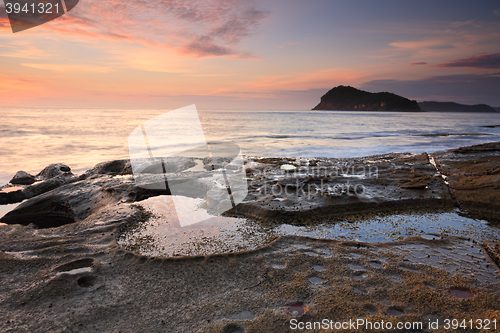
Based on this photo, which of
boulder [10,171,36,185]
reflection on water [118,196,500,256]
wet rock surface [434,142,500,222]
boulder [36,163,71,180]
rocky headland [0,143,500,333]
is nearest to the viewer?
rocky headland [0,143,500,333]

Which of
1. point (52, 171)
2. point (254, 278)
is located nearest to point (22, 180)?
point (52, 171)

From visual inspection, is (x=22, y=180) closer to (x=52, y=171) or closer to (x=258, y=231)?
(x=52, y=171)

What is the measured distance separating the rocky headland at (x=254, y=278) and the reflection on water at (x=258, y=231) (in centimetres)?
26

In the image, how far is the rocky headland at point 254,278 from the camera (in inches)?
109

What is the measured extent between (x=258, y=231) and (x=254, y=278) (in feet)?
5.28

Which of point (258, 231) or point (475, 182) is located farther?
point (475, 182)

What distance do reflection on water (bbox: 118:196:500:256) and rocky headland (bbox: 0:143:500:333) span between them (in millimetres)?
262

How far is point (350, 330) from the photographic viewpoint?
2.55 meters


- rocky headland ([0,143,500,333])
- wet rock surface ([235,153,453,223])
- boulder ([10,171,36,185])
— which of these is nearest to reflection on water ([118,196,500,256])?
rocky headland ([0,143,500,333])

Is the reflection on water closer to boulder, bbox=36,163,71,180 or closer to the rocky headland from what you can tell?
the rocky headland

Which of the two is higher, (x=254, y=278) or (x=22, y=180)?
(x=22, y=180)

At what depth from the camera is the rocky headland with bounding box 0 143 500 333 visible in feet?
9.07

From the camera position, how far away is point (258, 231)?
502cm

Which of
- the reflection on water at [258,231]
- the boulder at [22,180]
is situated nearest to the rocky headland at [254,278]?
A: the reflection on water at [258,231]
